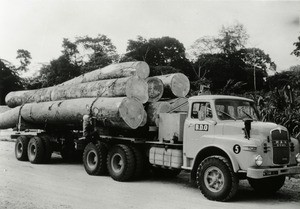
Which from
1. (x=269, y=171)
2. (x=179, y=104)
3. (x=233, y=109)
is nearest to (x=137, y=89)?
(x=179, y=104)

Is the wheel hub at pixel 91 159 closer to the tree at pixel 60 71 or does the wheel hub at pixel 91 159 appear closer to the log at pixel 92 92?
the log at pixel 92 92

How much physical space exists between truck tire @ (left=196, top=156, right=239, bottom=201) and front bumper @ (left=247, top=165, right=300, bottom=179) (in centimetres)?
44

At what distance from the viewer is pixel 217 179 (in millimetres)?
8352

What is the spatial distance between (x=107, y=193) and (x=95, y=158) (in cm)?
296

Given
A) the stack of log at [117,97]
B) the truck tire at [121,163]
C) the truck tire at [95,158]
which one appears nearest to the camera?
the truck tire at [121,163]

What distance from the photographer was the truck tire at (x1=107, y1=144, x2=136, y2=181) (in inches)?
410

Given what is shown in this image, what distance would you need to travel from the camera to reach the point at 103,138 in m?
11.8

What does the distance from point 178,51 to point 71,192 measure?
136 ft

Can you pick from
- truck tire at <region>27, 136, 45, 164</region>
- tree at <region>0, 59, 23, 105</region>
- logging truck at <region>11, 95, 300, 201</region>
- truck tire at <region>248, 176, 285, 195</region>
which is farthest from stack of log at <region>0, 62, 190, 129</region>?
tree at <region>0, 59, 23, 105</region>

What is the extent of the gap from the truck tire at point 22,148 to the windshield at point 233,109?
878 cm

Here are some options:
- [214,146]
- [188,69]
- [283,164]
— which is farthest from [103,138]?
[188,69]

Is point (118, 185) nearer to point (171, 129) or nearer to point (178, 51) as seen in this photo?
point (171, 129)

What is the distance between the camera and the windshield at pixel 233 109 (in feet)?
29.5

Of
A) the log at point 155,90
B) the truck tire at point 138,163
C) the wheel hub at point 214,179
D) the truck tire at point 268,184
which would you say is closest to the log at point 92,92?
the log at point 155,90
